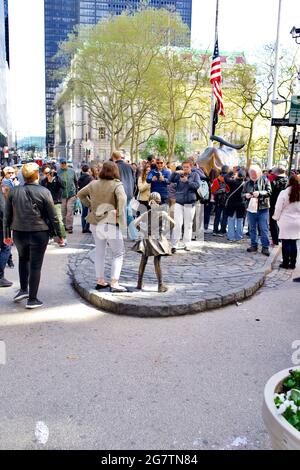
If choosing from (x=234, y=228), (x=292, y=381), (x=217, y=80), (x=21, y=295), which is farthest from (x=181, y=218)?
(x=217, y=80)

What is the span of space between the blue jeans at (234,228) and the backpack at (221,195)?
753 millimetres

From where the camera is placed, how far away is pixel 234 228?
1134cm

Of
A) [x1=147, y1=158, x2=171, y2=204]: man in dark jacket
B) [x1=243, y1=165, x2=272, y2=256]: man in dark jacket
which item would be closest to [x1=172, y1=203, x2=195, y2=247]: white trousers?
[x1=147, y1=158, x2=171, y2=204]: man in dark jacket

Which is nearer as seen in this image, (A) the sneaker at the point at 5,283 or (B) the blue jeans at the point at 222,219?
(A) the sneaker at the point at 5,283

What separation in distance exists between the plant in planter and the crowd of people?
382cm

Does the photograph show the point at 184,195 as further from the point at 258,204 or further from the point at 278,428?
the point at 278,428

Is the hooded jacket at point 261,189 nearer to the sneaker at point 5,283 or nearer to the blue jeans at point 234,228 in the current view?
the blue jeans at point 234,228

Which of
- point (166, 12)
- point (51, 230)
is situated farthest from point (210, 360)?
point (166, 12)

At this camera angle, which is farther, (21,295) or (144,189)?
(144,189)

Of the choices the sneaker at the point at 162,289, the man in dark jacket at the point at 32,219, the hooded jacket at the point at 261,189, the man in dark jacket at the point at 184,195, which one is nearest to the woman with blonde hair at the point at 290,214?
the hooded jacket at the point at 261,189

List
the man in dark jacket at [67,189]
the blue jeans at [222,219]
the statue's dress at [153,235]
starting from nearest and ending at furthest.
Answer: the statue's dress at [153,235], the man in dark jacket at [67,189], the blue jeans at [222,219]

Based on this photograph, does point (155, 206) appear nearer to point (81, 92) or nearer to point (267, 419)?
point (267, 419)

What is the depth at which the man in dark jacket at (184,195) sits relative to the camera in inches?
378

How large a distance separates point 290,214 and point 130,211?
A: 4025 millimetres
